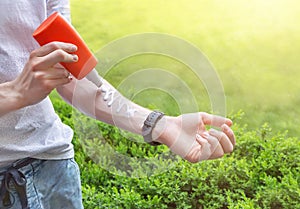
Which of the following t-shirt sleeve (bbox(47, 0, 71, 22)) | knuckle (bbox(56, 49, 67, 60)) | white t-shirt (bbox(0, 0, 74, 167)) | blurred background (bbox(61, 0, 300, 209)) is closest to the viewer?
knuckle (bbox(56, 49, 67, 60))

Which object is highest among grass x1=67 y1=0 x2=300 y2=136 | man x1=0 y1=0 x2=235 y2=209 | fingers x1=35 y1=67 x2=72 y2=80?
fingers x1=35 y1=67 x2=72 y2=80

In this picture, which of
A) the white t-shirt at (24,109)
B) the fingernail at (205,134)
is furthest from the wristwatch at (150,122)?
the white t-shirt at (24,109)

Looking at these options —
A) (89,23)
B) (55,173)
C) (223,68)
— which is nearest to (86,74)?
(55,173)

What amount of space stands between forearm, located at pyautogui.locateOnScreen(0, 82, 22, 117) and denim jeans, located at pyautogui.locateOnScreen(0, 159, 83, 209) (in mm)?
271

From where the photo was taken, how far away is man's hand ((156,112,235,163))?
4.55ft

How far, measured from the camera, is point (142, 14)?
6.48 meters

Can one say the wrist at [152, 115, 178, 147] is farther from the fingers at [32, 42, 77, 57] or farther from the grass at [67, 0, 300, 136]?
the grass at [67, 0, 300, 136]

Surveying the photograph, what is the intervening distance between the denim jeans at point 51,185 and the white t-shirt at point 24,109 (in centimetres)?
3

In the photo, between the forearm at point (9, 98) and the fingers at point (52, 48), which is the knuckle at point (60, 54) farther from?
the forearm at point (9, 98)

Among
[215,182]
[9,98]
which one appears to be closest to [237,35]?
[215,182]

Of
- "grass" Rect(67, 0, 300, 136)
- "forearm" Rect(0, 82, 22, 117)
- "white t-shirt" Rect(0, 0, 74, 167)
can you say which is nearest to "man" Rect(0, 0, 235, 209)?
"white t-shirt" Rect(0, 0, 74, 167)

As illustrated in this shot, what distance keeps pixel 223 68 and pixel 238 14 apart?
978 millimetres

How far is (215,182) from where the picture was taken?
323 centimetres

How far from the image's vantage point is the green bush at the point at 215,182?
3.07 m
